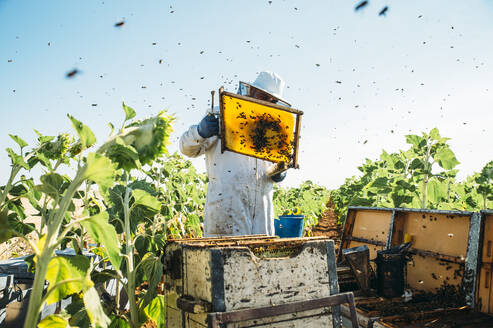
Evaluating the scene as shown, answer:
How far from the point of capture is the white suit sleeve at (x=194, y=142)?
3984mm

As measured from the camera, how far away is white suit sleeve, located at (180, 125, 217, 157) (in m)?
3.98

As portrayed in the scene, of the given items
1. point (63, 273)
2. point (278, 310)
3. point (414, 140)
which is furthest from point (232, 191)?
point (414, 140)

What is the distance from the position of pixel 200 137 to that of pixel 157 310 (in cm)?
190

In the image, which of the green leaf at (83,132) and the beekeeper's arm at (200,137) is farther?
the beekeeper's arm at (200,137)

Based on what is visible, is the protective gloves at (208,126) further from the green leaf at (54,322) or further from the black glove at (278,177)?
the green leaf at (54,322)

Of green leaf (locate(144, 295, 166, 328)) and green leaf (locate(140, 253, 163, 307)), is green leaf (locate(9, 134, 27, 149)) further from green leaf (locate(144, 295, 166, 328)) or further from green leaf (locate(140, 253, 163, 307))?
green leaf (locate(144, 295, 166, 328))

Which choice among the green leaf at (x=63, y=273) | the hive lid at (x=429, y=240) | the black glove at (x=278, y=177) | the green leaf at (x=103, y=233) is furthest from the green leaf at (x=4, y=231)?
the hive lid at (x=429, y=240)

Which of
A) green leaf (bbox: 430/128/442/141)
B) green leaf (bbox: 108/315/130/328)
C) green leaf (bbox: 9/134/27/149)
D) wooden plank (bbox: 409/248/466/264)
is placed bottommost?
green leaf (bbox: 108/315/130/328)

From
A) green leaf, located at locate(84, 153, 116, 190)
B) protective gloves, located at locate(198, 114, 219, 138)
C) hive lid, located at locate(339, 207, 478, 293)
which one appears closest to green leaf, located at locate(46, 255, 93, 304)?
green leaf, located at locate(84, 153, 116, 190)

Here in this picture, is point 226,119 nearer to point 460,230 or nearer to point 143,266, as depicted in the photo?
point 143,266

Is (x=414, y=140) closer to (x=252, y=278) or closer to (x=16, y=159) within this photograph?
(x=252, y=278)

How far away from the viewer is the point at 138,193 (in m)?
Answer: 2.56

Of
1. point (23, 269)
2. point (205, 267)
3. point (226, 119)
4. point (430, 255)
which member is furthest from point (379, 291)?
point (23, 269)

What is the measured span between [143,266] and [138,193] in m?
0.61
